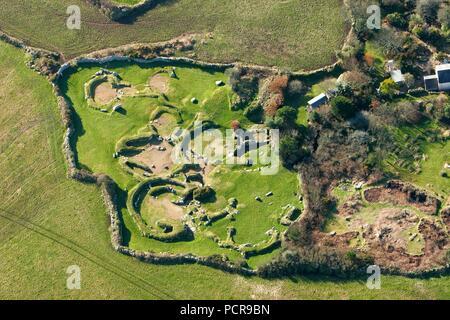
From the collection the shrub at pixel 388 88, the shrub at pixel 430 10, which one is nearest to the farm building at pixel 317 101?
the shrub at pixel 388 88

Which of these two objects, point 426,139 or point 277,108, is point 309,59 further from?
point 426,139

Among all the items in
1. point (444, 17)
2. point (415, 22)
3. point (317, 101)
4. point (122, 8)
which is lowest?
point (317, 101)

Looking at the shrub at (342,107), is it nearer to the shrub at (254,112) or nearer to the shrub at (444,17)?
the shrub at (254,112)

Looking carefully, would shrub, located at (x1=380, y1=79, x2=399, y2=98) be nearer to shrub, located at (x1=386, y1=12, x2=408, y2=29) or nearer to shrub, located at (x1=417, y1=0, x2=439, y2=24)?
shrub, located at (x1=386, y1=12, x2=408, y2=29)

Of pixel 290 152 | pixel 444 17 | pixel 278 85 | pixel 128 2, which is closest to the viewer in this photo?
pixel 290 152

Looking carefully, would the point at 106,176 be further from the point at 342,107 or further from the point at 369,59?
the point at 369,59

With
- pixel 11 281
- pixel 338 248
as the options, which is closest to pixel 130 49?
pixel 11 281

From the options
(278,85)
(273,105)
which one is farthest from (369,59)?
(273,105)
